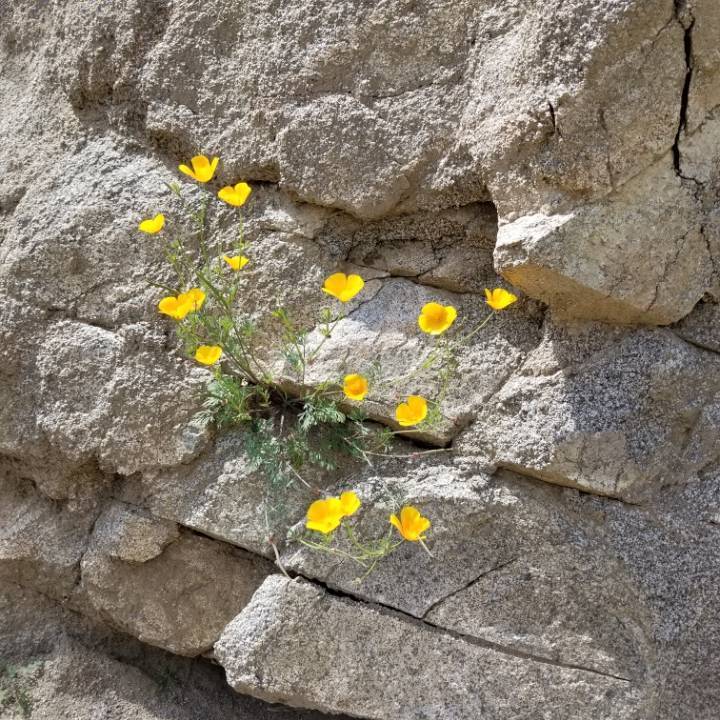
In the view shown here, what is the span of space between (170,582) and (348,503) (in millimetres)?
726

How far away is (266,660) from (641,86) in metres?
1.67

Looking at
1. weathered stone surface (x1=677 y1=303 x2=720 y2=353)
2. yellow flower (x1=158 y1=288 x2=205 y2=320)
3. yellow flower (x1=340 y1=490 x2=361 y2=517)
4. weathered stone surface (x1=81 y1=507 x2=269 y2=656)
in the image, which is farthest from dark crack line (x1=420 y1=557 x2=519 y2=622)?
yellow flower (x1=158 y1=288 x2=205 y2=320)

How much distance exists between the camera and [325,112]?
2.34 m

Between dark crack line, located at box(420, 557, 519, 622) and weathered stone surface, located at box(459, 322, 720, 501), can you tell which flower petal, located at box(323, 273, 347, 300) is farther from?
dark crack line, located at box(420, 557, 519, 622)

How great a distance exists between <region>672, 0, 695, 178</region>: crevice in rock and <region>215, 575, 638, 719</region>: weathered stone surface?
127cm

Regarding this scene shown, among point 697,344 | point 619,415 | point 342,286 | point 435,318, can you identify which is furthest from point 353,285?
point 697,344

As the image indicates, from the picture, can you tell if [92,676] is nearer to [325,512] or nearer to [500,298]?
[325,512]

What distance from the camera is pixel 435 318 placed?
2127 mm

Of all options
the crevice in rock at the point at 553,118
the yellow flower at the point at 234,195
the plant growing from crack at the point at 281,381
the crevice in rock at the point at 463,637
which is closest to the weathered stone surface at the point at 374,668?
the crevice in rock at the point at 463,637

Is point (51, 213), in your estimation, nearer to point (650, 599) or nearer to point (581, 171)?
point (581, 171)

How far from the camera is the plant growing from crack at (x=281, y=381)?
7.11 feet

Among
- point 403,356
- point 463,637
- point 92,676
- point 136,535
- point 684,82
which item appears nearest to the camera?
point 684,82

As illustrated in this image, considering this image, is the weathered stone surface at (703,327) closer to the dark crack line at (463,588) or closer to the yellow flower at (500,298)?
the yellow flower at (500,298)

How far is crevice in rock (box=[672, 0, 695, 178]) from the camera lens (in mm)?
1980
